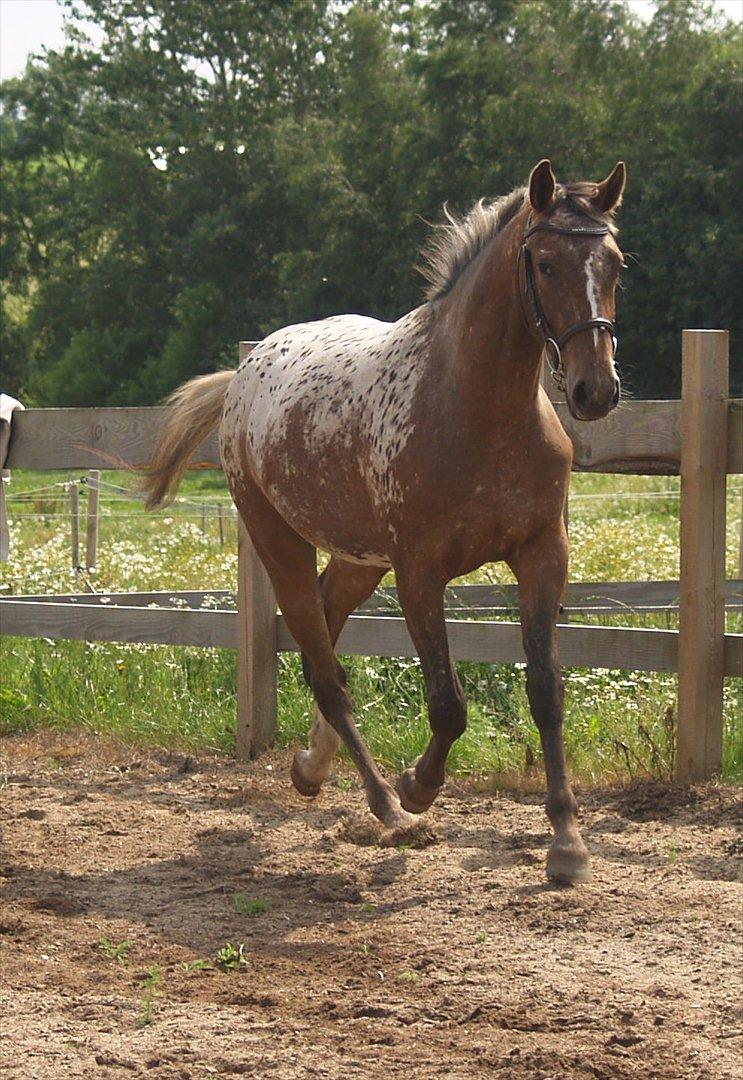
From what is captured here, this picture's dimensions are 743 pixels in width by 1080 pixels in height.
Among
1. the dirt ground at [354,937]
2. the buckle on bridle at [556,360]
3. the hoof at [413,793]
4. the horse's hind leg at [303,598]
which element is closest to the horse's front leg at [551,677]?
the dirt ground at [354,937]

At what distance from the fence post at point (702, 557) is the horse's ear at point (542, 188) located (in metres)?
1.92

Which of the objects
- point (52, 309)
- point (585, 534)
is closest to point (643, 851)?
point (585, 534)

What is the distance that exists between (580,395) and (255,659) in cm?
323

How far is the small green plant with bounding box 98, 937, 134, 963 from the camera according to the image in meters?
3.89

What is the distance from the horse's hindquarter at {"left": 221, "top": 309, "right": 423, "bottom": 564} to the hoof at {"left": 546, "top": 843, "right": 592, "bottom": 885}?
47.7 inches

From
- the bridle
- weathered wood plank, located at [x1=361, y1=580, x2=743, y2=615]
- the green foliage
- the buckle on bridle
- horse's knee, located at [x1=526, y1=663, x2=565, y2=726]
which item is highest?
the green foliage

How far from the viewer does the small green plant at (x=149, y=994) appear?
133 inches

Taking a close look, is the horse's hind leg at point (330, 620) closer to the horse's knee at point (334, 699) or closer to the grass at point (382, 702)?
the horse's knee at point (334, 699)

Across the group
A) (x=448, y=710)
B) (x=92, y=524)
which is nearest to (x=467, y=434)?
(x=448, y=710)

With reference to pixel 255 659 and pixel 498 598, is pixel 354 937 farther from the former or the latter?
pixel 498 598

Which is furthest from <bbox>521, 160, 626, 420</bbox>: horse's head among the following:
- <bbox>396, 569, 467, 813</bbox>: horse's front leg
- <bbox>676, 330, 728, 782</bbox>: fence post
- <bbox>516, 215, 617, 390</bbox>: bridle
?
<bbox>676, 330, 728, 782</bbox>: fence post

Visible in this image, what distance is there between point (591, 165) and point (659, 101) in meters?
2.65

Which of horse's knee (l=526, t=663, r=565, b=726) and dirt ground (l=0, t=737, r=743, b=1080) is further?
horse's knee (l=526, t=663, r=565, b=726)

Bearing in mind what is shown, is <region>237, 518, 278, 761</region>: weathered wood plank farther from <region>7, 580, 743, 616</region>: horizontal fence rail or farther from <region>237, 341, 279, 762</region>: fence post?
<region>7, 580, 743, 616</region>: horizontal fence rail
